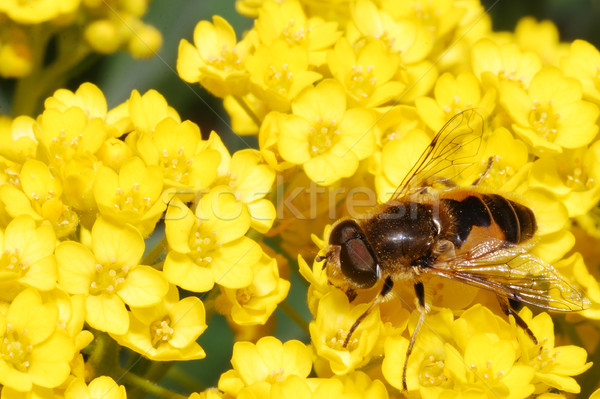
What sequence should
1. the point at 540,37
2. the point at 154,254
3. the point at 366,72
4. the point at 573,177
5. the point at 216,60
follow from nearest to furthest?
the point at 154,254, the point at 573,177, the point at 366,72, the point at 216,60, the point at 540,37

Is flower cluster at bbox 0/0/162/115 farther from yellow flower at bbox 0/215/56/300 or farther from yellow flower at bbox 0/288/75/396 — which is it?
A: yellow flower at bbox 0/288/75/396

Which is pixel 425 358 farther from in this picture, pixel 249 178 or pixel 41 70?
pixel 41 70

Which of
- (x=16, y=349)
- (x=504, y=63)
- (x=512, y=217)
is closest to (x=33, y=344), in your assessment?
(x=16, y=349)

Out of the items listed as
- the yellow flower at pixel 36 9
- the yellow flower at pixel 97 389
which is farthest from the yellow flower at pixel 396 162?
the yellow flower at pixel 36 9

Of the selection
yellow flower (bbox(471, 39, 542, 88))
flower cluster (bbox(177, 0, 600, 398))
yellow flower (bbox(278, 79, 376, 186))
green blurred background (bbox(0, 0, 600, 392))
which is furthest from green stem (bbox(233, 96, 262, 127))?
yellow flower (bbox(471, 39, 542, 88))

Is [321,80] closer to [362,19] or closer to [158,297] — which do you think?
[362,19]

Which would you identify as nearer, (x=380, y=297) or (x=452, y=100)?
(x=380, y=297)

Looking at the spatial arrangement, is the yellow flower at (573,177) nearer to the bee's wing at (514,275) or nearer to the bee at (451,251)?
the bee at (451,251)
